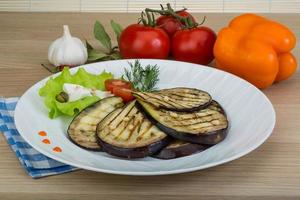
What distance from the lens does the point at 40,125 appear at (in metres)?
1.03

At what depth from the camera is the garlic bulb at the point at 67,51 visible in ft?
4.34

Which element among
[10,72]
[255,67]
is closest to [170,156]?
[255,67]

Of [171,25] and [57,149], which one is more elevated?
[171,25]

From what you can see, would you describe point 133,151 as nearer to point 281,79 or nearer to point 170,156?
point 170,156

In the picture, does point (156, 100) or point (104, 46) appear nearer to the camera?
point (156, 100)

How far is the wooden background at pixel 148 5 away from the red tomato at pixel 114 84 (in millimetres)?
1144

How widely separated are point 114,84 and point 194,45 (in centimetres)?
27

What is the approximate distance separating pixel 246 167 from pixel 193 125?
11cm

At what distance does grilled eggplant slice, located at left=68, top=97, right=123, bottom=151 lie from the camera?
953 millimetres

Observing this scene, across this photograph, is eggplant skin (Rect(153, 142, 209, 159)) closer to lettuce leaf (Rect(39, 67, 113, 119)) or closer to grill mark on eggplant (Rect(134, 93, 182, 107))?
grill mark on eggplant (Rect(134, 93, 182, 107))

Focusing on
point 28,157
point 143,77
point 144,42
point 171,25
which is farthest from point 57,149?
point 171,25

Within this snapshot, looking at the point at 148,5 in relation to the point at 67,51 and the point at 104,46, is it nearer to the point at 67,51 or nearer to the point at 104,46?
the point at 104,46

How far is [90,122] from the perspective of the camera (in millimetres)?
999

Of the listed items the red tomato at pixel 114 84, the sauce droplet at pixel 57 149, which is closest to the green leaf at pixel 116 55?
the red tomato at pixel 114 84
